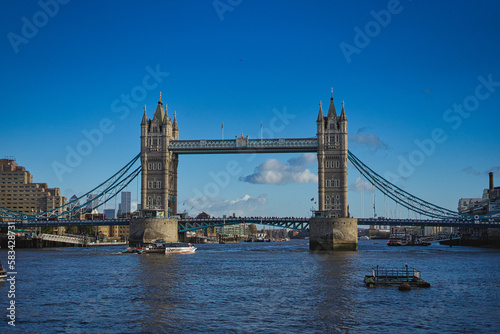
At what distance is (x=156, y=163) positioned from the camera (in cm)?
11662

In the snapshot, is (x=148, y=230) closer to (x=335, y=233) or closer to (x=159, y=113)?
(x=159, y=113)

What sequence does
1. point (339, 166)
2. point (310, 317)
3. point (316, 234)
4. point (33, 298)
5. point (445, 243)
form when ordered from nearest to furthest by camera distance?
1. point (310, 317)
2. point (33, 298)
3. point (316, 234)
4. point (339, 166)
5. point (445, 243)

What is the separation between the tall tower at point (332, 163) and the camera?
4218 inches

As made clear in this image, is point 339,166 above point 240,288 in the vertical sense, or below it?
above

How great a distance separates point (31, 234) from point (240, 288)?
10722cm

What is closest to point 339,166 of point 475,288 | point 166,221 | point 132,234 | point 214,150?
point 214,150

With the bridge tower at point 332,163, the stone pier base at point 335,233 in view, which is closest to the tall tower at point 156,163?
the bridge tower at point 332,163

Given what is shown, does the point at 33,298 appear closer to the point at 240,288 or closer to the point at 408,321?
the point at 240,288

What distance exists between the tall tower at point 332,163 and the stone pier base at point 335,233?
6.91m

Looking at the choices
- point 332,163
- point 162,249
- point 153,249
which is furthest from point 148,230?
point 332,163

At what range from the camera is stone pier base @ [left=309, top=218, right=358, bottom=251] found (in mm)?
98875

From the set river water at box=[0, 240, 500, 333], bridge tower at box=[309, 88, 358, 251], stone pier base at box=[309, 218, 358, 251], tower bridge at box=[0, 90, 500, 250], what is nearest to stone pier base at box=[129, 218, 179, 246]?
tower bridge at box=[0, 90, 500, 250]

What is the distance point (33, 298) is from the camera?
1500 inches

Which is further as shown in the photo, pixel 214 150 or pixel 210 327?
pixel 214 150
